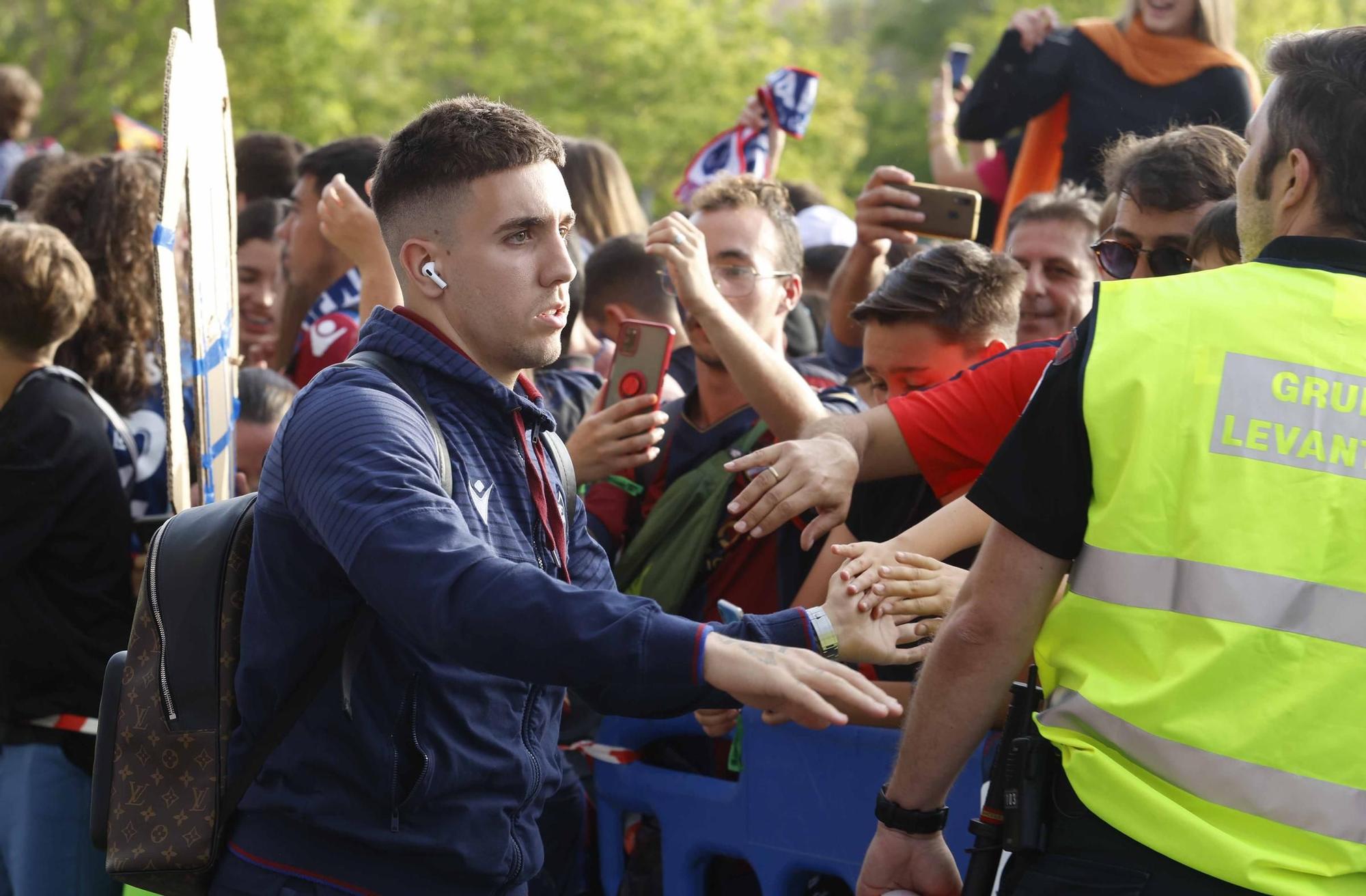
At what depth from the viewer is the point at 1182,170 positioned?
11.8ft

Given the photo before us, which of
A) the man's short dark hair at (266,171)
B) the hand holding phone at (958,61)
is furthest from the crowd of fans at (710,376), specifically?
the man's short dark hair at (266,171)

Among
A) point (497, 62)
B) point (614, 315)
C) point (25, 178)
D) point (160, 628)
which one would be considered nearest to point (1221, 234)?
point (160, 628)

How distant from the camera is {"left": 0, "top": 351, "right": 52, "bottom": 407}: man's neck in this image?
13.7 feet

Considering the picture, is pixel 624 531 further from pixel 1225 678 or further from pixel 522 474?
pixel 1225 678

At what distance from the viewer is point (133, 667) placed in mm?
2824

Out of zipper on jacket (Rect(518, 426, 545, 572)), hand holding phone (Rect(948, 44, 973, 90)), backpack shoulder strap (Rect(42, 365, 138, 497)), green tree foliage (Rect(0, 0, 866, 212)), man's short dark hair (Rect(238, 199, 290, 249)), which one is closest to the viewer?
zipper on jacket (Rect(518, 426, 545, 572))

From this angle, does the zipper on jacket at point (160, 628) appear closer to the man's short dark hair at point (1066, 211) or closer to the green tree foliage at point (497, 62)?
the man's short dark hair at point (1066, 211)

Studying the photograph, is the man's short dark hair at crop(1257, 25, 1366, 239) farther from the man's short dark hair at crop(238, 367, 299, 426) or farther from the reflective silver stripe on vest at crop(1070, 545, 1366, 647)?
the man's short dark hair at crop(238, 367, 299, 426)

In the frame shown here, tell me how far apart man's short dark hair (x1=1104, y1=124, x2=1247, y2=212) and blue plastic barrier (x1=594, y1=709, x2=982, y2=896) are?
143 centimetres

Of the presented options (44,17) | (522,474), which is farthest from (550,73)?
(522,474)

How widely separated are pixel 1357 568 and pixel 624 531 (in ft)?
7.44

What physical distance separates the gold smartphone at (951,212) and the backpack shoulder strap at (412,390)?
7.15 ft

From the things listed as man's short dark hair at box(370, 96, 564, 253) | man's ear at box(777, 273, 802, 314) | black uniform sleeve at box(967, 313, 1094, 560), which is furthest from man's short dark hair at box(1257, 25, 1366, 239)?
man's ear at box(777, 273, 802, 314)

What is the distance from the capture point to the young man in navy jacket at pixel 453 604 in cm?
226
